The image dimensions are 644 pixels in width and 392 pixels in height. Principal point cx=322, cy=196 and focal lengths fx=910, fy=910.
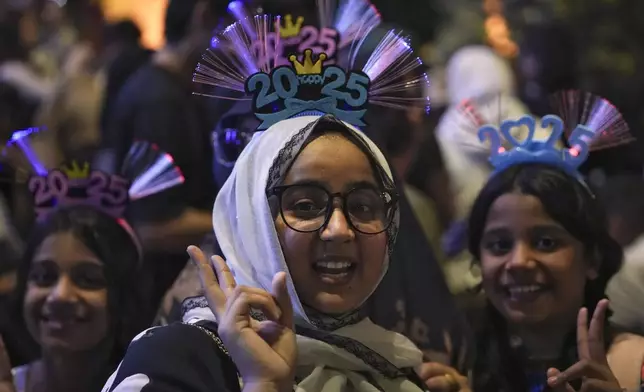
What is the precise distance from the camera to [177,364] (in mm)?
1486

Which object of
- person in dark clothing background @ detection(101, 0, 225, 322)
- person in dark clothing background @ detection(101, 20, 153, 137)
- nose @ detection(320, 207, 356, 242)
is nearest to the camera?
nose @ detection(320, 207, 356, 242)

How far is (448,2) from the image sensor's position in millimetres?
4297

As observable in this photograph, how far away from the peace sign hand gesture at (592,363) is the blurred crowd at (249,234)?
0.02 m

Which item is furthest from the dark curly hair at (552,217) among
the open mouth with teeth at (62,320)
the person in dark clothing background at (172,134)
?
the open mouth with teeth at (62,320)

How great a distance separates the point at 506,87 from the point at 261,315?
2.20 metres

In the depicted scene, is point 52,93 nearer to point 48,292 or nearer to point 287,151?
point 48,292

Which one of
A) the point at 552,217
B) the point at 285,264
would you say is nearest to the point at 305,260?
the point at 285,264

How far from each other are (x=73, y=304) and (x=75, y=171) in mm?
358

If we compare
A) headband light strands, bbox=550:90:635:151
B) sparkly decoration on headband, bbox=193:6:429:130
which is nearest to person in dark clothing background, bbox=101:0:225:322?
sparkly decoration on headband, bbox=193:6:429:130

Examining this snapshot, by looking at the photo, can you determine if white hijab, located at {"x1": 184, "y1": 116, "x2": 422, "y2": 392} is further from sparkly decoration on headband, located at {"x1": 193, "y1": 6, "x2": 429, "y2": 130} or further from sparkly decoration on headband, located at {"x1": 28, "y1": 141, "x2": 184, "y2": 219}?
sparkly decoration on headband, located at {"x1": 28, "y1": 141, "x2": 184, "y2": 219}

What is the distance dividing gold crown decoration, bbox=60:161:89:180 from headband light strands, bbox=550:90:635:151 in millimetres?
1188

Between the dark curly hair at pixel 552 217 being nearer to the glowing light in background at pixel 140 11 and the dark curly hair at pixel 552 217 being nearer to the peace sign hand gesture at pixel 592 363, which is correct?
the peace sign hand gesture at pixel 592 363

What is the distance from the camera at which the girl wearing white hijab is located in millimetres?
1522

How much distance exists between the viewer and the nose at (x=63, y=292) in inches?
81.2
